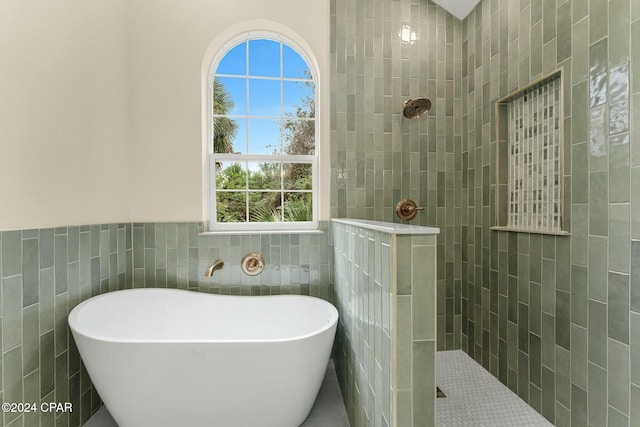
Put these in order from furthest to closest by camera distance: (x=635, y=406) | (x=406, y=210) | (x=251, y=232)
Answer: (x=406, y=210) < (x=251, y=232) < (x=635, y=406)

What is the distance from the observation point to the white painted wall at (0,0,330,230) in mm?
1263

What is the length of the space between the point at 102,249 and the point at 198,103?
118cm

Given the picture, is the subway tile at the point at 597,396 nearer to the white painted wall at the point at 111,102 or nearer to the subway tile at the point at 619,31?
the subway tile at the point at 619,31

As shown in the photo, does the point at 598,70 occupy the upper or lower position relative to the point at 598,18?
lower

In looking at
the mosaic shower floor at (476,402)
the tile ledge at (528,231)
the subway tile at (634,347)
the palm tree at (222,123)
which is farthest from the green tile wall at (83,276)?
the subway tile at (634,347)

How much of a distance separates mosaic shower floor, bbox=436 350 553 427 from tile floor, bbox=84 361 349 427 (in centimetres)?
54

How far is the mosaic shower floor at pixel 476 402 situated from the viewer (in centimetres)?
159

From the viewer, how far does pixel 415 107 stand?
83.7 inches

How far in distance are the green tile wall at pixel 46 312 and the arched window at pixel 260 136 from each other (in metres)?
0.83

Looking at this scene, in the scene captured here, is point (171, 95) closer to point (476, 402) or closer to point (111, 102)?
point (111, 102)

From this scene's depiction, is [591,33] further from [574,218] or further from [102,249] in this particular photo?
[102,249]

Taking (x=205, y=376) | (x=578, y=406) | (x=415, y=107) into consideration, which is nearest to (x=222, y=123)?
(x=415, y=107)

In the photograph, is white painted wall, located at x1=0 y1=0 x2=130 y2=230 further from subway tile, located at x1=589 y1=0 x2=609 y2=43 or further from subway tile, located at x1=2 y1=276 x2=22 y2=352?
subway tile, located at x1=589 y1=0 x2=609 y2=43

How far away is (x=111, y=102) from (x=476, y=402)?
2.97 metres
